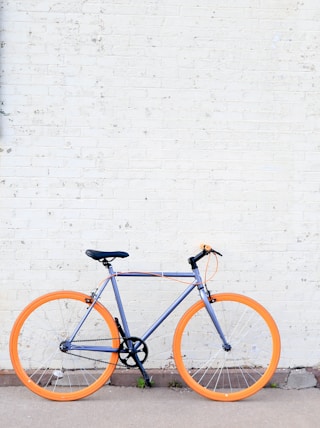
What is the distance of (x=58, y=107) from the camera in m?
4.76

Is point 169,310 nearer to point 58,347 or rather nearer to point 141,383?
point 141,383

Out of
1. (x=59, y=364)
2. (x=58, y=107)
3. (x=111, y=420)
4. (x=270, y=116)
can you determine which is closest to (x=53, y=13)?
(x=58, y=107)

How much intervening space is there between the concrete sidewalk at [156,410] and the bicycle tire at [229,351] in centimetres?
21

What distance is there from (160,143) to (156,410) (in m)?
2.05

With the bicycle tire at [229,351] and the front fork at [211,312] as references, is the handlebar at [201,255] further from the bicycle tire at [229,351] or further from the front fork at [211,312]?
the bicycle tire at [229,351]

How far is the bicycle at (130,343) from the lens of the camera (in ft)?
14.8

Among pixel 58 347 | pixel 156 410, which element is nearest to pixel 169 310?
pixel 156 410

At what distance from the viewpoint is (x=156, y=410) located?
4.38 m

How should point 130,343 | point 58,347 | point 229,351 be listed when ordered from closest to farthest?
point 130,343, point 229,351, point 58,347

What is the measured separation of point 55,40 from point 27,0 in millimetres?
376

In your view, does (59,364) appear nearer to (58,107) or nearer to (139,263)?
(139,263)

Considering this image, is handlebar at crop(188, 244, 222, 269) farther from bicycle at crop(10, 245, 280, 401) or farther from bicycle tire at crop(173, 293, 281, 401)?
bicycle tire at crop(173, 293, 281, 401)

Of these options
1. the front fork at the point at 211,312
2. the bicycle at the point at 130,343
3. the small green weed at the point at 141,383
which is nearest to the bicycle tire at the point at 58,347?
the bicycle at the point at 130,343

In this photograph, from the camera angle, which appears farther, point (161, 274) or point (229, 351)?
point (229, 351)
